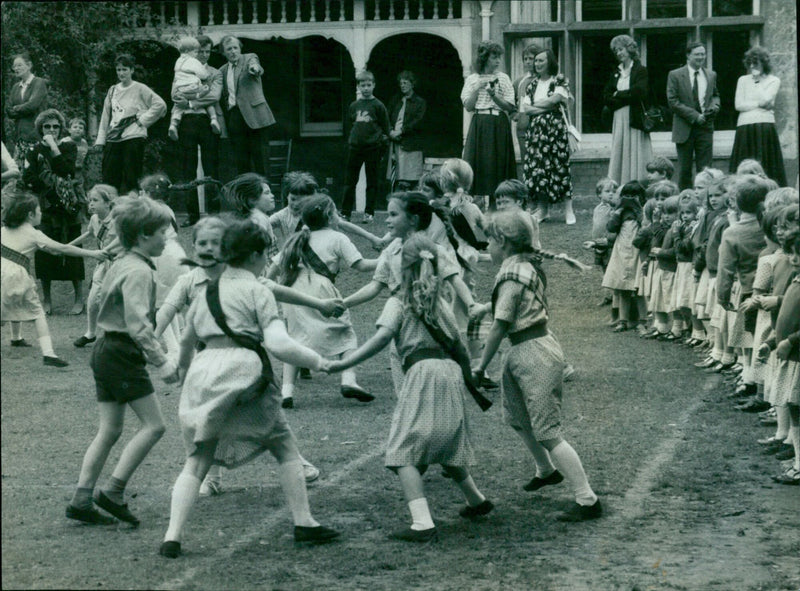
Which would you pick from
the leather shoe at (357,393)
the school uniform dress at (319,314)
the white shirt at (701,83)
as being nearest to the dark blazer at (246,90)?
the school uniform dress at (319,314)

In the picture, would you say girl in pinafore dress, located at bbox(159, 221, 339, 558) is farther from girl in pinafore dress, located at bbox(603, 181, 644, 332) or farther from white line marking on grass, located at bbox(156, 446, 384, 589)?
girl in pinafore dress, located at bbox(603, 181, 644, 332)

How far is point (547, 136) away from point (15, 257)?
10.7m

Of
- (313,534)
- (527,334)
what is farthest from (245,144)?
(313,534)

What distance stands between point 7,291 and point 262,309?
168cm

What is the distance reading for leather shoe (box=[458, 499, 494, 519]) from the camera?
18.2ft

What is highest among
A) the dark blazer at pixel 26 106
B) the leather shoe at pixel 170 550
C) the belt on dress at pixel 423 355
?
the dark blazer at pixel 26 106

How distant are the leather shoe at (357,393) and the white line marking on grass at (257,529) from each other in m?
1.13

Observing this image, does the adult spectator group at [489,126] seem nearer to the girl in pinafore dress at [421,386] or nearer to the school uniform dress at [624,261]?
the school uniform dress at [624,261]

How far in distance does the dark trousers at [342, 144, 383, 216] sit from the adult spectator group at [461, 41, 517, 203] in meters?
1.04

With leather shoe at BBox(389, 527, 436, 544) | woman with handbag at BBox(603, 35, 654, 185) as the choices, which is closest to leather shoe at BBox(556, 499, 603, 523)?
leather shoe at BBox(389, 527, 436, 544)

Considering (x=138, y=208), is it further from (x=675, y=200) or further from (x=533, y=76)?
(x=533, y=76)

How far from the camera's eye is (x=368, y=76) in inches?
549

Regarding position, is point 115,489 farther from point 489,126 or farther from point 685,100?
point 489,126

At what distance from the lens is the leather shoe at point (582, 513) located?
18.1 feet
